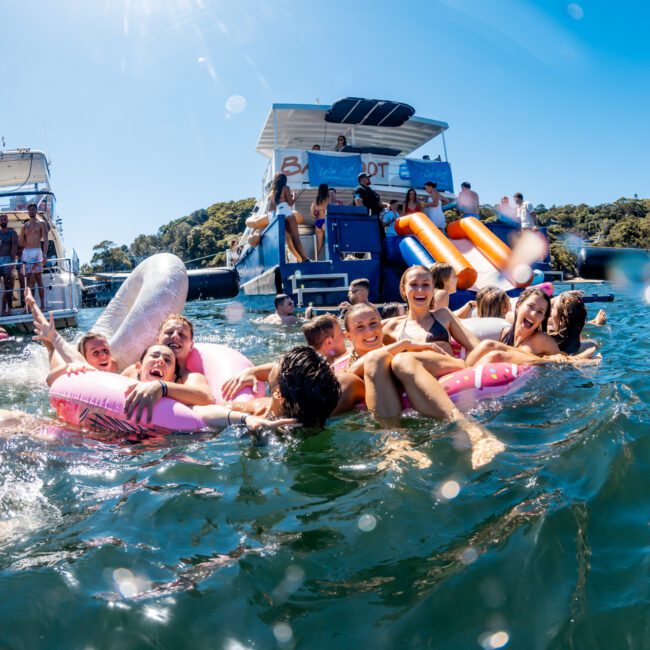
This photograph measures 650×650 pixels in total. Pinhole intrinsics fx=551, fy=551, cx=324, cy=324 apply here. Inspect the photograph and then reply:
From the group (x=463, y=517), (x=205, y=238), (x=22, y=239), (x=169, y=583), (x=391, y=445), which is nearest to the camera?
(x=169, y=583)

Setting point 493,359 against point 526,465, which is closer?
point 526,465

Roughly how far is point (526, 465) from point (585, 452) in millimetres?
328

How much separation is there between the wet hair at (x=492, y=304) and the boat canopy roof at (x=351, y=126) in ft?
29.3

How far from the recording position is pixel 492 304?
19.3ft

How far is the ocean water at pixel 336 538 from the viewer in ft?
5.27

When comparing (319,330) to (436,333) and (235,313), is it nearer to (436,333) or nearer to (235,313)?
(436,333)

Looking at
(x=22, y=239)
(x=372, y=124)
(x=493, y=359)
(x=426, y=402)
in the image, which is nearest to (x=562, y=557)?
Answer: (x=426, y=402)

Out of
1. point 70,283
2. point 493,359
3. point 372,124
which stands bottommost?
point 493,359

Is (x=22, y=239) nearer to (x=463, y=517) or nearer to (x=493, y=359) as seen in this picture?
(x=493, y=359)

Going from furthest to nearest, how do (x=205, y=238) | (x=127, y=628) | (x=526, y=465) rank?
(x=205, y=238) → (x=526, y=465) → (x=127, y=628)

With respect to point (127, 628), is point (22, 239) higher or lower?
higher

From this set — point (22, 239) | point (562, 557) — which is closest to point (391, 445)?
point (562, 557)

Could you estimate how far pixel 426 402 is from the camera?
3.39 meters

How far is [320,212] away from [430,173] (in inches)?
188
